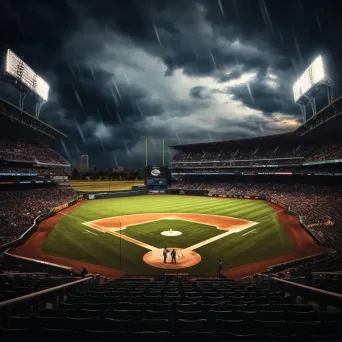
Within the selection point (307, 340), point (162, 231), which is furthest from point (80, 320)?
point (162, 231)

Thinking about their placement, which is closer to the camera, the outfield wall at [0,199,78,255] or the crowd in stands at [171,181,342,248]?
the outfield wall at [0,199,78,255]

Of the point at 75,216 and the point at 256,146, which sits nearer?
the point at 75,216

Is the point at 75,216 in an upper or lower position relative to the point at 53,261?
upper

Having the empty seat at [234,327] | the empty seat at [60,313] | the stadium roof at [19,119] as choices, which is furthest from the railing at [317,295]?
the stadium roof at [19,119]

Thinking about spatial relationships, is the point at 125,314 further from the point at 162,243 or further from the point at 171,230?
the point at 171,230

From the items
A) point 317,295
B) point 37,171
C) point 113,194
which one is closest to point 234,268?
point 317,295

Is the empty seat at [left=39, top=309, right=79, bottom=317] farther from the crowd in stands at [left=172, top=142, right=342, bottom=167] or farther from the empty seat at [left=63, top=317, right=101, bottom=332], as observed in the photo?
the crowd in stands at [left=172, top=142, right=342, bottom=167]

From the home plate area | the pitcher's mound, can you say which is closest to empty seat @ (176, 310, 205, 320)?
the pitcher's mound

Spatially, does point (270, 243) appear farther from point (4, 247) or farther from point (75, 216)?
point (75, 216)
